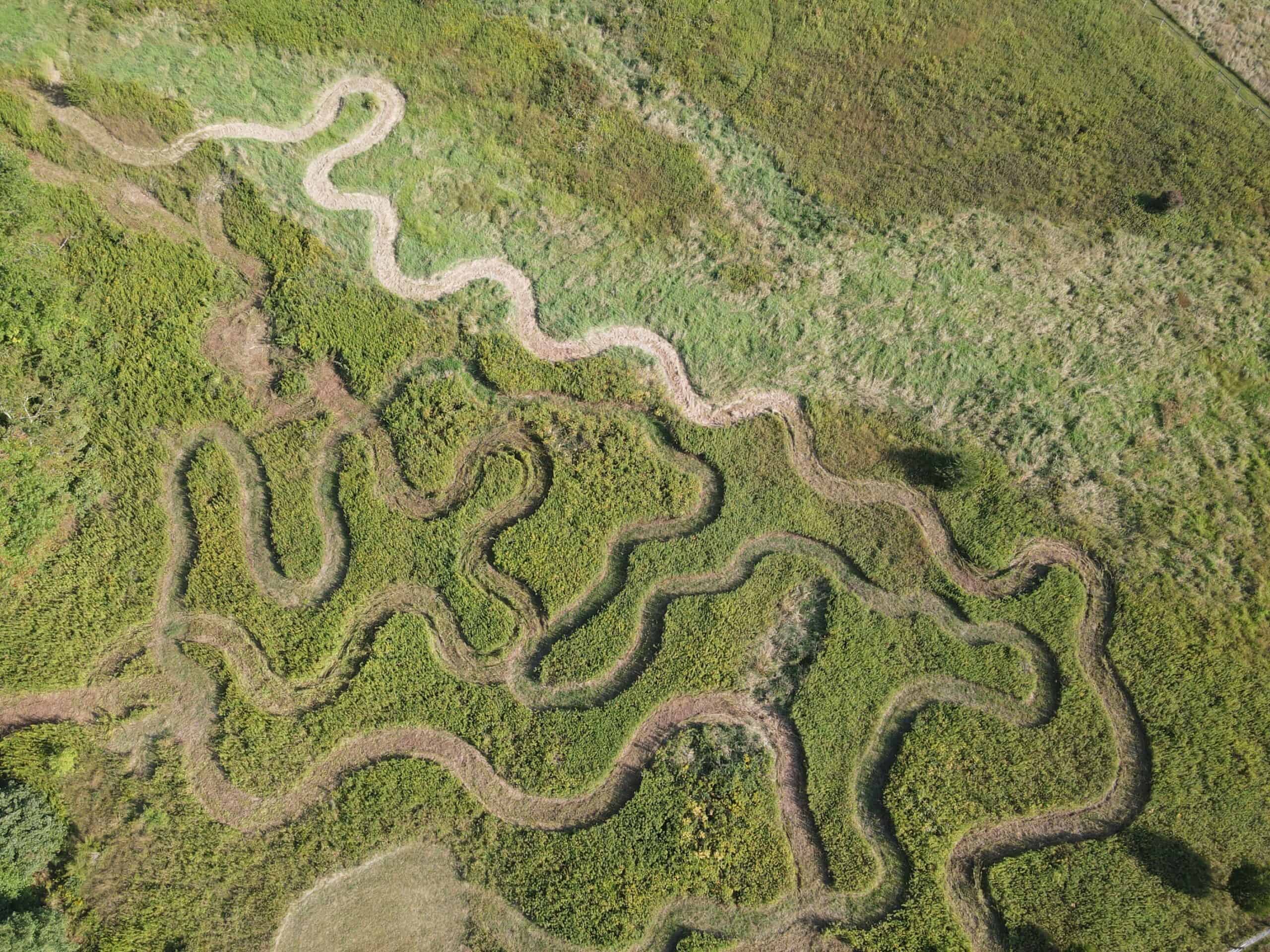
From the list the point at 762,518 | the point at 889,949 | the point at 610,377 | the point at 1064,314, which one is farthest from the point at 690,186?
the point at 889,949

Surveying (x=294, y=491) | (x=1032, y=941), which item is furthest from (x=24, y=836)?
(x=1032, y=941)

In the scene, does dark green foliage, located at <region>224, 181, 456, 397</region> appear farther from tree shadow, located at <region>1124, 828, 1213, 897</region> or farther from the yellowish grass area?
tree shadow, located at <region>1124, 828, 1213, 897</region>

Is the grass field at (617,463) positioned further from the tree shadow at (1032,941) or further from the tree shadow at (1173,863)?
the tree shadow at (1032,941)

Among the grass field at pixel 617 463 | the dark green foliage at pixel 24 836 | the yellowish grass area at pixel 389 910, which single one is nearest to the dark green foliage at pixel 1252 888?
the grass field at pixel 617 463

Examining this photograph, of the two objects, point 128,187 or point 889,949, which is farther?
point 128,187

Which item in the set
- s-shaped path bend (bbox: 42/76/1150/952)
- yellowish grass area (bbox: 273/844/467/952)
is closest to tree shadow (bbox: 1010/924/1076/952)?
s-shaped path bend (bbox: 42/76/1150/952)

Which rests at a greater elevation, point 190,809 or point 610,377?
point 610,377

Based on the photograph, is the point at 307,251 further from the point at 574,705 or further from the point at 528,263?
the point at 574,705
